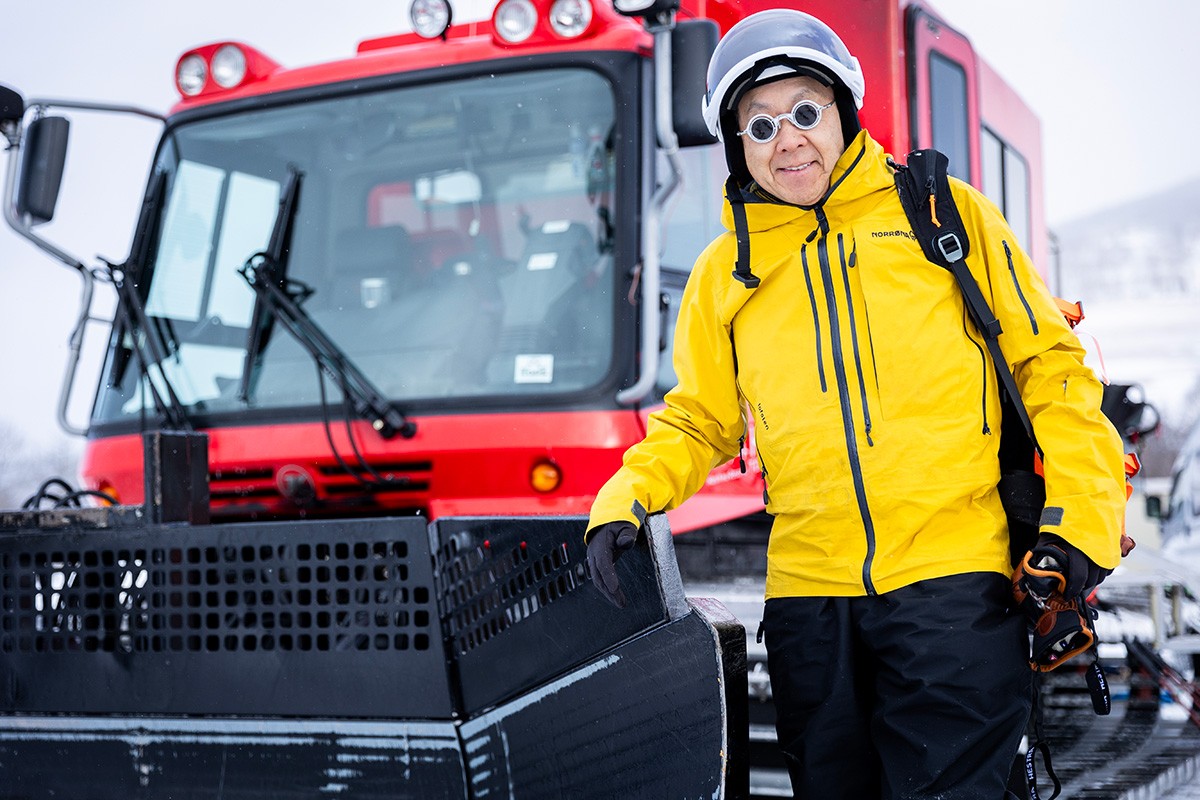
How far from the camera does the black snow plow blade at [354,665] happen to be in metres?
2.29

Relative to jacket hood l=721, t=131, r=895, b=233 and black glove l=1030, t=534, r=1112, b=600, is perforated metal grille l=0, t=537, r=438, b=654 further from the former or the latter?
black glove l=1030, t=534, r=1112, b=600

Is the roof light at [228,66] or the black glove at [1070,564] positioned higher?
the roof light at [228,66]

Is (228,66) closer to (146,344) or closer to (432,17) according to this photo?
(432,17)

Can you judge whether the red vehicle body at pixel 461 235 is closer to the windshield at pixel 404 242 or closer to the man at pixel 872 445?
the windshield at pixel 404 242

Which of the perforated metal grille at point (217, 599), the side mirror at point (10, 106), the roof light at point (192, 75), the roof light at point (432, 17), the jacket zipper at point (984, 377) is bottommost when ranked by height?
the perforated metal grille at point (217, 599)

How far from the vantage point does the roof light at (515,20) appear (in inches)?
148

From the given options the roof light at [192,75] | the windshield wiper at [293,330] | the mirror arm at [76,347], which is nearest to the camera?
the windshield wiper at [293,330]

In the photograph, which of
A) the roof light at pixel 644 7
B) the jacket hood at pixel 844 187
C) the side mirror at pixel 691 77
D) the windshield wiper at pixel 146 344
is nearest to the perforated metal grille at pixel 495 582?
the jacket hood at pixel 844 187

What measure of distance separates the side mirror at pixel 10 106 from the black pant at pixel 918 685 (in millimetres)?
2818

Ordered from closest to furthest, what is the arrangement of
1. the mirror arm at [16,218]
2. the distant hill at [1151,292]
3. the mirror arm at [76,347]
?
1. the mirror arm at [16,218]
2. the mirror arm at [76,347]
3. the distant hill at [1151,292]

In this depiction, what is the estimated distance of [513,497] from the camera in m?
3.44

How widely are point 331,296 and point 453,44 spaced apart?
0.92 metres

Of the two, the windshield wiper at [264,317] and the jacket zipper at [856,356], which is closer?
the jacket zipper at [856,356]

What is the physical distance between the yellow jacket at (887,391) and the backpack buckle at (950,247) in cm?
4
